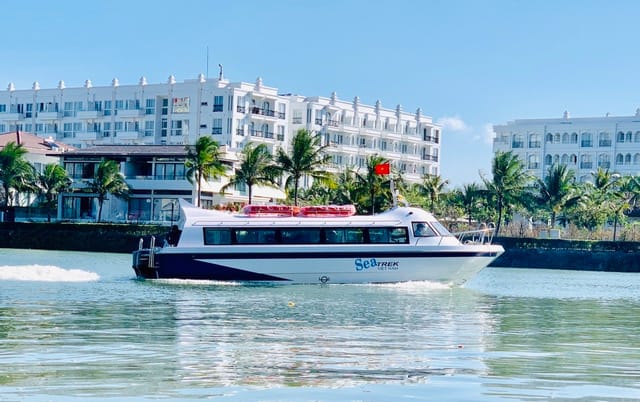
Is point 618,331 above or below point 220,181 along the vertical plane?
below

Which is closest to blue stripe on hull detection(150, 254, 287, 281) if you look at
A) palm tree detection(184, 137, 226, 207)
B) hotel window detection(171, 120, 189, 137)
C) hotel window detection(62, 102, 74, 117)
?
palm tree detection(184, 137, 226, 207)

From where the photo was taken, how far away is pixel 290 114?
372 ft

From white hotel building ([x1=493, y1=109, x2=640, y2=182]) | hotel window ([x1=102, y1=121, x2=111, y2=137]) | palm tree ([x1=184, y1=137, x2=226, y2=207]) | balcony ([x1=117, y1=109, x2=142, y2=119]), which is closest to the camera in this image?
palm tree ([x1=184, y1=137, x2=226, y2=207])

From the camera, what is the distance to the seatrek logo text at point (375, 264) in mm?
38688

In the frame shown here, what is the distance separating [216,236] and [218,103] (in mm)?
68580

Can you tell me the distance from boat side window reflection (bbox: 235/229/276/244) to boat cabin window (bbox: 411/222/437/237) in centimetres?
508

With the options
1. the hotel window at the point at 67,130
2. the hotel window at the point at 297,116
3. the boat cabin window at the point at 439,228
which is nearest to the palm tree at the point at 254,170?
the hotel window at the point at 297,116

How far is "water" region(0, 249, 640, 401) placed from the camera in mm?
14961

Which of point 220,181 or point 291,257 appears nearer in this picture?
point 291,257

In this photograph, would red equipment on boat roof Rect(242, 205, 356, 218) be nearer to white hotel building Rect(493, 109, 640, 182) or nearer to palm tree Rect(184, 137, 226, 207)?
palm tree Rect(184, 137, 226, 207)

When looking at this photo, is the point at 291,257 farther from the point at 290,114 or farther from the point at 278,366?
the point at 290,114

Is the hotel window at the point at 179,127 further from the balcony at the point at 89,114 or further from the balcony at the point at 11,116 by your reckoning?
the balcony at the point at 11,116

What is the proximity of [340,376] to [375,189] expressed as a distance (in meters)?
59.5

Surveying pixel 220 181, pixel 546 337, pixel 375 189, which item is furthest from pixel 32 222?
pixel 546 337
